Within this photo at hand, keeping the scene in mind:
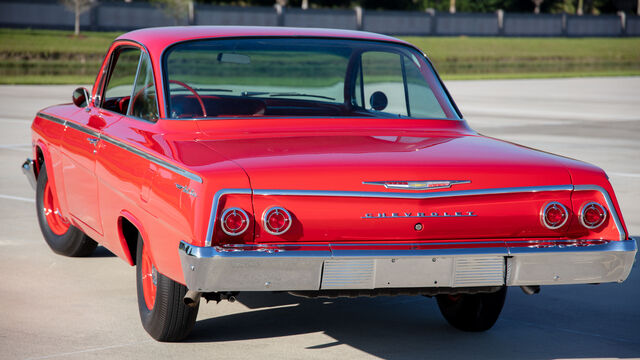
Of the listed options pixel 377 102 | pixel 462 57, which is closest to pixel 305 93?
pixel 377 102

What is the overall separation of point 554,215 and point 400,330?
1259 millimetres

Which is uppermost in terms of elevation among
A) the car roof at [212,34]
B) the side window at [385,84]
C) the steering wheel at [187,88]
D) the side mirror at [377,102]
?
the car roof at [212,34]

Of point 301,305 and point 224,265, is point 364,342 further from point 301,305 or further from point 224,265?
point 224,265

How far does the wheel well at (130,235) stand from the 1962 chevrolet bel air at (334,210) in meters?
0.01

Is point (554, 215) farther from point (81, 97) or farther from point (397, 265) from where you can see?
point (81, 97)

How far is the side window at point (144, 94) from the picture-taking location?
219 inches

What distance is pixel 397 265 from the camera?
4352mm

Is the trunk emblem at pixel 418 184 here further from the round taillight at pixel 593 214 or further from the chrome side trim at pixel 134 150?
the chrome side trim at pixel 134 150

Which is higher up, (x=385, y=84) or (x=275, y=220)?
(x=275, y=220)

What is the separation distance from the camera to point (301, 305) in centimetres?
595

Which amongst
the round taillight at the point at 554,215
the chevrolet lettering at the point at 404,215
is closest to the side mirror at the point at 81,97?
the chevrolet lettering at the point at 404,215

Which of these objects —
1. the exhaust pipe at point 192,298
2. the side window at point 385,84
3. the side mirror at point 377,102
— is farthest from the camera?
the side window at point 385,84

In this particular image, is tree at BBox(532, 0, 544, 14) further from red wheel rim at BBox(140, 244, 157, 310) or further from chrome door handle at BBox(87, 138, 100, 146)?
red wheel rim at BBox(140, 244, 157, 310)

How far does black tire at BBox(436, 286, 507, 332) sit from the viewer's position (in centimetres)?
542
